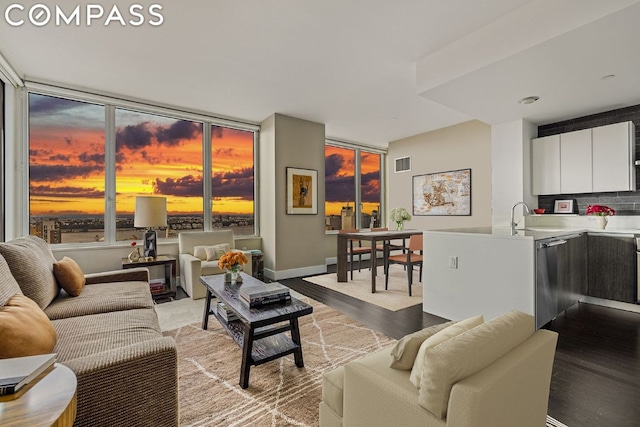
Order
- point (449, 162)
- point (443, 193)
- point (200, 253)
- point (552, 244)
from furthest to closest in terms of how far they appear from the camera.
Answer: point (443, 193) < point (449, 162) < point (200, 253) < point (552, 244)

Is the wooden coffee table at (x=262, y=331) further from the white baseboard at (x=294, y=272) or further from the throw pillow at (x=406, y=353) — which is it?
the white baseboard at (x=294, y=272)

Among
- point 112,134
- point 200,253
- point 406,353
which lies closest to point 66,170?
point 112,134

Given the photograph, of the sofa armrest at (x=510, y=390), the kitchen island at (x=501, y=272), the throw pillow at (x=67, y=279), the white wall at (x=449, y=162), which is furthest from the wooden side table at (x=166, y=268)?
the white wall at (x=449, y=162)

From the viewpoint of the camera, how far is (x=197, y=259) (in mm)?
3996

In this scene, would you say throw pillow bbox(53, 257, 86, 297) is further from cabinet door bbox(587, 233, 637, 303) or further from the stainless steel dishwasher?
cabinet door bbox(587, 233, 637, 303)

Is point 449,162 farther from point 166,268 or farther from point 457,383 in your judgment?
point 457,383

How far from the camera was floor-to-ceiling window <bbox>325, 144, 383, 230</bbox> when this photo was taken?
6.97 metres

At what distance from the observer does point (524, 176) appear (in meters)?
4.45

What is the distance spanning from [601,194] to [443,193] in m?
2.36

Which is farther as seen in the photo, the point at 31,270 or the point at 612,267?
the point at 612,267

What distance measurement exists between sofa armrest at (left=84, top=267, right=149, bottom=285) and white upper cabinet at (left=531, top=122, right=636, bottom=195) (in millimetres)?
5377

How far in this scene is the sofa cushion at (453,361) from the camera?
91 centimetres

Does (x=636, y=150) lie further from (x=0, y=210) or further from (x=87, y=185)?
(x=0, y=210)

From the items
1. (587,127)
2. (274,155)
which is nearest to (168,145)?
(274,155)
